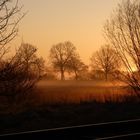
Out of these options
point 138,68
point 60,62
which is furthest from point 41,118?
point 60,62

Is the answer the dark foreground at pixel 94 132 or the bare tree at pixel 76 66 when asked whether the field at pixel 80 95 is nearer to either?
the dark foreground at pixel 94 132

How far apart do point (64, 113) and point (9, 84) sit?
10.1 ft

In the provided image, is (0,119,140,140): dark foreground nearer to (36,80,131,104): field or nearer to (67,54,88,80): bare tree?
(36,80,131,104): field

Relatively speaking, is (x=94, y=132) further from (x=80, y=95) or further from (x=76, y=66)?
(x=76, y=66)

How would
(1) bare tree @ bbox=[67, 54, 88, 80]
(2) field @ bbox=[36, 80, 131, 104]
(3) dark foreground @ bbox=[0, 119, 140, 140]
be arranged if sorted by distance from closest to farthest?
(3) dark foreground @ bbox=[0, 119, 140, 140] < (2) field @ bbox=[36, 80, 131, 104] < (1) bare tree @ bbox=[67, 54, 88, 80]

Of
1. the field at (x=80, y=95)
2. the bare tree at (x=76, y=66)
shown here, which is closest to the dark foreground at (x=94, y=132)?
the field at (x=80, y=95)

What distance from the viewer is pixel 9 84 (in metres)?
16.8

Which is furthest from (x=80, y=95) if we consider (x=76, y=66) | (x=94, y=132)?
(x=76, y=66)

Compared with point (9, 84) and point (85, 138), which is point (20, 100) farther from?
point (85, 138)

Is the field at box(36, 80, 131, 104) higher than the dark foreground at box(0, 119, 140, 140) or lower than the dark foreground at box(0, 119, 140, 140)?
higher

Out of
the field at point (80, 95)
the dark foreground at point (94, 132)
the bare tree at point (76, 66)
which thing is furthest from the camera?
the bare tree at point (76, 66)

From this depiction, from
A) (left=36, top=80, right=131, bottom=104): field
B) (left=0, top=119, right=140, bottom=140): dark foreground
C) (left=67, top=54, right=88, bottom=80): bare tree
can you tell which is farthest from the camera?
(left=67, top=54, right=88, bottom=80): bare tree

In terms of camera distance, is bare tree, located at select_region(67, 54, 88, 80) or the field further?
bare tree, located at select_region(67, 54, 88, 80)

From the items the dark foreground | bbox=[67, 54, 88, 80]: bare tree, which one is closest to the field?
the dark foreground
